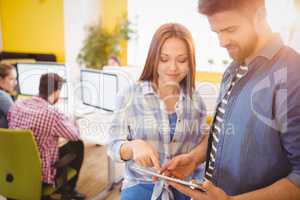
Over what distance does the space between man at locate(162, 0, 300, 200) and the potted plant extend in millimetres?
4069

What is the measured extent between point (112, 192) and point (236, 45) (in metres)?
2.03

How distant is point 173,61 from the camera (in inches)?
45.7

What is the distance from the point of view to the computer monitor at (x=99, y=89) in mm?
2256

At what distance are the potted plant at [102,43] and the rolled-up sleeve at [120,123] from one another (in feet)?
12.1

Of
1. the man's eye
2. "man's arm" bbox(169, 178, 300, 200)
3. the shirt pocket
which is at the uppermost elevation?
the man's eye

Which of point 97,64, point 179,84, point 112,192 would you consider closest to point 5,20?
point 97,64

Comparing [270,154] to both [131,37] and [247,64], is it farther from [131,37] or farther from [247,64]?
[131,37]

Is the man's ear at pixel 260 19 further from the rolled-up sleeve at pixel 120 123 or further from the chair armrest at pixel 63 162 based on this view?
the chair armrest at pixel 63 162

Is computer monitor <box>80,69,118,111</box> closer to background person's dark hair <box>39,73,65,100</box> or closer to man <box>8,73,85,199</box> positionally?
background person's dark hair <box>39,73,65,100</box>

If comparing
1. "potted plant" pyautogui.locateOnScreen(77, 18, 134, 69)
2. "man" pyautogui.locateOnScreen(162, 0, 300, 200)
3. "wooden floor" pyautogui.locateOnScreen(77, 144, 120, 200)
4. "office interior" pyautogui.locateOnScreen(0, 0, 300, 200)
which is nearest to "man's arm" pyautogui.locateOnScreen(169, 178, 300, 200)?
"man" pyautogui.locateOnScreen(162, 0, 300, 200)

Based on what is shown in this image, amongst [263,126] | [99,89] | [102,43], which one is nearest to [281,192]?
[263,126]

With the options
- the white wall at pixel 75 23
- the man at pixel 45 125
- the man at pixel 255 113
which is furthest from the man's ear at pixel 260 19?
the white wall at pixel 75 23

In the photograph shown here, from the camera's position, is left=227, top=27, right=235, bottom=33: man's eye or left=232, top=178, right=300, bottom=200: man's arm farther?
left=227, top=27, right=235, bottom=33: man's eye

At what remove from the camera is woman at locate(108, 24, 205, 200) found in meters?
1.14
